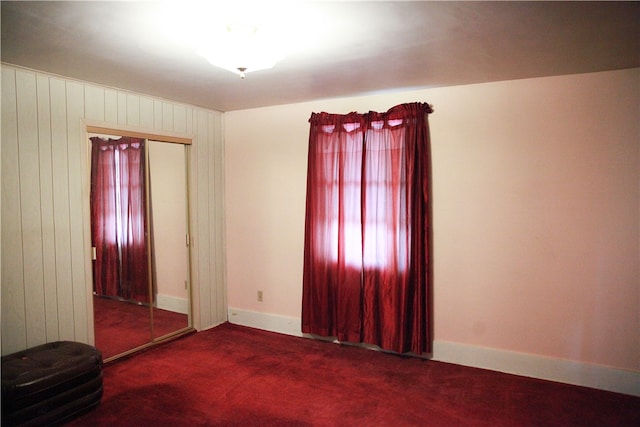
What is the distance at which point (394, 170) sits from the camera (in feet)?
11.8

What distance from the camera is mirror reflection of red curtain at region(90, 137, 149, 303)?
11.5 feet

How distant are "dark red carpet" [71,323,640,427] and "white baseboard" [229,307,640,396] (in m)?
0.07

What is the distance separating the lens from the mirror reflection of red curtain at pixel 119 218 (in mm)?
3490

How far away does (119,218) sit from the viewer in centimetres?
376

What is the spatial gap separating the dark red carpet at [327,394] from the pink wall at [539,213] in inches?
15.9

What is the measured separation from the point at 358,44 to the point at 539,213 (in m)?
2.01

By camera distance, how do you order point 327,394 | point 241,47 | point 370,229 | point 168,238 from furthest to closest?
point 168,238 → point 370,229 → point 327,394 → point 241,47

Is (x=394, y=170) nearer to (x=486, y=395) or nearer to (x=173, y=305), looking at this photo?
(x=486, y=395)

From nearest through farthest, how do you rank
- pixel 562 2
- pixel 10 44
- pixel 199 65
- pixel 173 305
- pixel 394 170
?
pixel 562 2 → pixel 10 44 → pixel 199 65 → pixel 394 170 → pixel 173 305

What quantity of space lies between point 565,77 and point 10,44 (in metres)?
3.81

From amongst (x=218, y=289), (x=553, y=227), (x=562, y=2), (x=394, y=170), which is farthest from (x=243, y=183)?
(x=562, y=2)

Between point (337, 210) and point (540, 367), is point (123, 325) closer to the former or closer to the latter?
point (337, 210)

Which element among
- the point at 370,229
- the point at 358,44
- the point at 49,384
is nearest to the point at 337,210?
the point at 370,229

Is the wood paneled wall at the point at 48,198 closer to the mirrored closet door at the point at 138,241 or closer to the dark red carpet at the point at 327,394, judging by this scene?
the mirrored closet door at the point at 138,241
